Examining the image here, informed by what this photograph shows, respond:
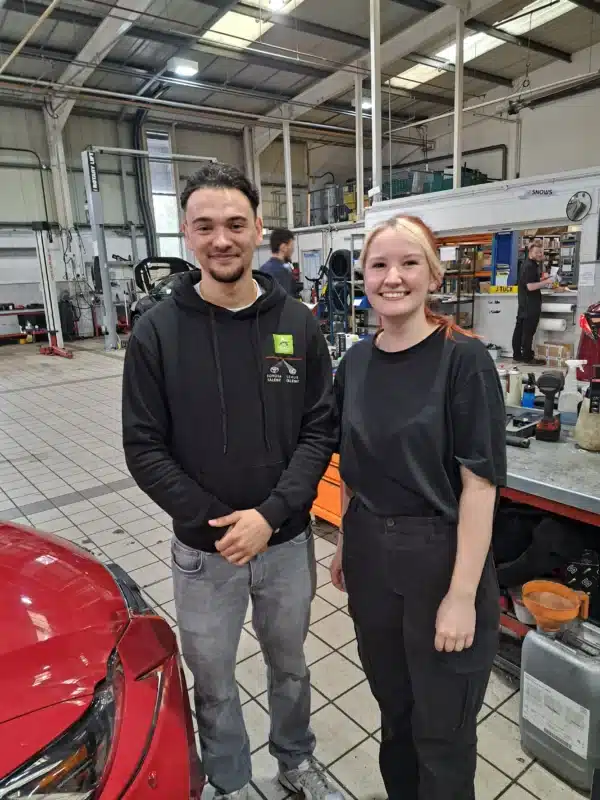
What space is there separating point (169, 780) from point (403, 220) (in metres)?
1.19

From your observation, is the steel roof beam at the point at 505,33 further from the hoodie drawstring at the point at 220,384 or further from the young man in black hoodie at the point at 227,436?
the hoodie drawstring at the point at 220,384

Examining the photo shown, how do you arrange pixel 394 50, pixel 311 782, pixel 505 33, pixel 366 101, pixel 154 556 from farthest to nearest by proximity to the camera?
pixel 366 101
pixel 505 33
pixel 394 50
pixel 154 556
pixel 311 782

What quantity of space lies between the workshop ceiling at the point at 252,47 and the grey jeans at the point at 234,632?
26.4ft

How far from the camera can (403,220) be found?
1126 mm

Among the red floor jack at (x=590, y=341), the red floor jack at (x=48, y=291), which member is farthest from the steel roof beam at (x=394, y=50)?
the red floor jack at (x=590, y=341)

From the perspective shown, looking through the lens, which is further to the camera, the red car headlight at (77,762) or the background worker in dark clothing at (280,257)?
the background worker in dark clothing at (280,257)

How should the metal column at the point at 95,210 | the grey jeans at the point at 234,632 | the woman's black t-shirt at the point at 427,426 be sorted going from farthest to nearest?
the metal column at the point at 95,210
the grey jeans at the point at 234,632
the woman's black t-shirt at the point at 427,426

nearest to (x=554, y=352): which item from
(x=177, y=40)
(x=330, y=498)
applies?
(x=330, y=498)

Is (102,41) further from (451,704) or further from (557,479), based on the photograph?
(451,704)

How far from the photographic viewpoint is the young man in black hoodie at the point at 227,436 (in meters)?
1.19

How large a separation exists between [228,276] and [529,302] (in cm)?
719

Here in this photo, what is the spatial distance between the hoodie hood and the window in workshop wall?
514 inches

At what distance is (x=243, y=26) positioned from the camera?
892 centimetres

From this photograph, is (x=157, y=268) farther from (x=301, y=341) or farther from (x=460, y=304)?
(x=301, y=341)
